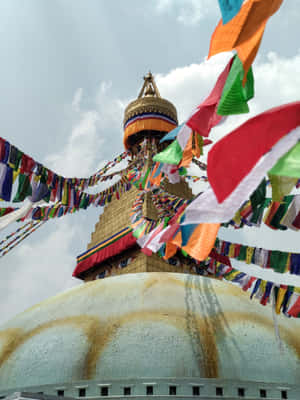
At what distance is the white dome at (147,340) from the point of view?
598cm

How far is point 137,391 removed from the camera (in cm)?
576

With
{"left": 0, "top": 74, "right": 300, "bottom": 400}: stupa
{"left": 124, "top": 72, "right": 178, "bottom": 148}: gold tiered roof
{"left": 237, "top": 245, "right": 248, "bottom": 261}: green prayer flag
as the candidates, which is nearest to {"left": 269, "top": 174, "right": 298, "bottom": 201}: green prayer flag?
{"left": 0, "top": 74, "right": 300, "bottom": 400}: stupa

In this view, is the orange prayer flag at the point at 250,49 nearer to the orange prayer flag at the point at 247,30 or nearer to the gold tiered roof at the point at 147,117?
the orange prayer flag at the point at 247,30

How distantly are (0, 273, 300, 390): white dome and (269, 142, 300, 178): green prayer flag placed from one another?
13.3ft

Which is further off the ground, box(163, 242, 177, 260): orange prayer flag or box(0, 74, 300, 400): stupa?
box(163, 242, 177, 260): orange prayer flag

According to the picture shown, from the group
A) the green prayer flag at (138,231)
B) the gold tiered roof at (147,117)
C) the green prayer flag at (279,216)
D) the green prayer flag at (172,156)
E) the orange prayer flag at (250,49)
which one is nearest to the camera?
the orange prayer flag at (250,49)

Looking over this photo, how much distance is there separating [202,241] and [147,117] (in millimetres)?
10331

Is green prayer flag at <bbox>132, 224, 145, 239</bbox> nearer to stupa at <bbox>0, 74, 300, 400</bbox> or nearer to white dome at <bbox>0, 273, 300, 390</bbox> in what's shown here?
stupa at <bbox>0, 74, 300, 400</bbox>

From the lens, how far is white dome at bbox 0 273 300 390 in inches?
236

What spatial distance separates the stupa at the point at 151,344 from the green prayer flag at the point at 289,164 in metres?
4.01

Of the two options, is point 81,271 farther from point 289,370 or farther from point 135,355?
point 289,370

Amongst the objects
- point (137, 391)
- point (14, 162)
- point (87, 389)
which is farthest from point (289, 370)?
point (14, 162)

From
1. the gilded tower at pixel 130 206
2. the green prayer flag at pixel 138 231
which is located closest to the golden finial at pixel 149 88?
the gilded tower at pixel 130 206

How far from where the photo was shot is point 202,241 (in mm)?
3947
